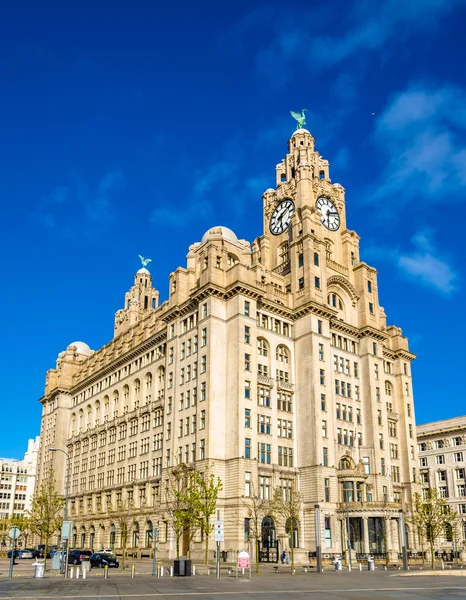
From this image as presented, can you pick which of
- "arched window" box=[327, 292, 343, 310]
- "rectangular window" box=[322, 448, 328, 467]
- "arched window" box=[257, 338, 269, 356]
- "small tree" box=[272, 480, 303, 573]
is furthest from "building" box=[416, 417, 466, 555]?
"arched window" box=[257, 338, 269, 356]

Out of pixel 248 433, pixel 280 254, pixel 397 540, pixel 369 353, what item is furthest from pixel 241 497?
pixel 280 254

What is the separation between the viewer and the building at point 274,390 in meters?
77.8

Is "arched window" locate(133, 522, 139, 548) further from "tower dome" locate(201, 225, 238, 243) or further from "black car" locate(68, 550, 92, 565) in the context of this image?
"tower dome" locate(201, 225, 238, 243)

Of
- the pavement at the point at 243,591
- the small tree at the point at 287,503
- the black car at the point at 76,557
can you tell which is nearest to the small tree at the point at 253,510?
the small tree at the point at 287,503

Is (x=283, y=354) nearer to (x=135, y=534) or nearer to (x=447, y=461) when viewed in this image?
(x=135, y=534)

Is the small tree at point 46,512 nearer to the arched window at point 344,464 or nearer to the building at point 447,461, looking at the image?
the arched window at point 344,464

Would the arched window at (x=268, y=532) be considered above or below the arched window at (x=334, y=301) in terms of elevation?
below

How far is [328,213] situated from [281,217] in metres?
8.01

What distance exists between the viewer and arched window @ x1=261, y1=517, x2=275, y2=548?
75312 mm

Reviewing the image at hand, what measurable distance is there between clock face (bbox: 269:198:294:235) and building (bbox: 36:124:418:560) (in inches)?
13.5

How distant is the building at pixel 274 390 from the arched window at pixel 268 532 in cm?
19

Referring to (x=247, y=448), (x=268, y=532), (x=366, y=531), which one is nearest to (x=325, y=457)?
(x=366, y=531)

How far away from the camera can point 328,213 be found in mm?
104062

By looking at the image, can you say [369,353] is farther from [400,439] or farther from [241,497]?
[241,497]
